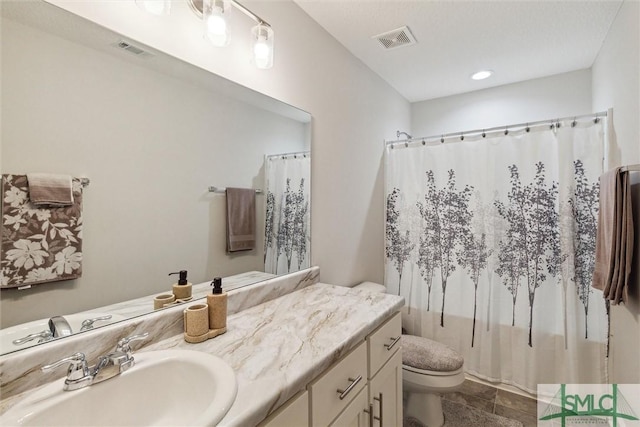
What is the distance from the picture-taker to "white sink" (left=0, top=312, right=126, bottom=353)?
71cm

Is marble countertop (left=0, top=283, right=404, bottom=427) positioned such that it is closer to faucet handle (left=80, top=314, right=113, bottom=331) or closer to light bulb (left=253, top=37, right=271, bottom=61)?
faucet handle (left=80, top=314, right=113, bottom=331)

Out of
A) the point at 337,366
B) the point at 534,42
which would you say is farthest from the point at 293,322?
the point at 534,42

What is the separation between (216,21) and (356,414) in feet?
5.06

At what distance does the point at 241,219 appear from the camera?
1.34 meters

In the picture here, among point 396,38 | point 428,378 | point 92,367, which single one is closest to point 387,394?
point 428,378

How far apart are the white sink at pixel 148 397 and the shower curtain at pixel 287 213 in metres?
0.67

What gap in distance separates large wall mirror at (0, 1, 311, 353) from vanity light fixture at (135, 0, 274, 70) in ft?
0.43

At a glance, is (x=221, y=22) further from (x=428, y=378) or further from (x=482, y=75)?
(x=482, y=75)

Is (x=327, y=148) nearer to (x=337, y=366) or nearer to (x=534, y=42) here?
(x=337, y=366)

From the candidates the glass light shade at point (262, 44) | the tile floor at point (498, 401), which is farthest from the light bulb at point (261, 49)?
the tile floor at point (498, 401)

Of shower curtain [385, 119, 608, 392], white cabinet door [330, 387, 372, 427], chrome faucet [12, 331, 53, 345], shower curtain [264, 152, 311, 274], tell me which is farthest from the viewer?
shower curtain [385, 119, 608, 392]

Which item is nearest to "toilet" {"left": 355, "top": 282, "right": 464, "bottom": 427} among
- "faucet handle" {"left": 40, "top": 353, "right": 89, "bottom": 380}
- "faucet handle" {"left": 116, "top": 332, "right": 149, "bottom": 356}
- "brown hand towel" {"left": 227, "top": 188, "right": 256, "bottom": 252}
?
"brown hand towel" {"left": 227, "top": 188, "right": 256, "bottom": 252}

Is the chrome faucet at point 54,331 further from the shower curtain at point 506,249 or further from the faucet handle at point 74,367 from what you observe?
the shower curtain at point 506,249

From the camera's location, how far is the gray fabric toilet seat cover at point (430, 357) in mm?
1700
